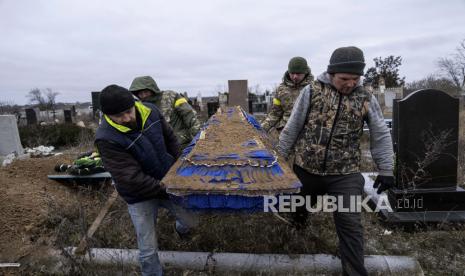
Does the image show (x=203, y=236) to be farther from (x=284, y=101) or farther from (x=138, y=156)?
(x=284, y=101)

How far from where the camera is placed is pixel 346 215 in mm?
2352

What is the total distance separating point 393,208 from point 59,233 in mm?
3737

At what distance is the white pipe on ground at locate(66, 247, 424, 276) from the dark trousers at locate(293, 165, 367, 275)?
1.07 feet

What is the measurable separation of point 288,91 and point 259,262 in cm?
238

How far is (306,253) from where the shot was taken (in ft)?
9.40

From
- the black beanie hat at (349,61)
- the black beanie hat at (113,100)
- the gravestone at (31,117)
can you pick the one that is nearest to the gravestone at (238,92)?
the black beanie hat at (349,61)

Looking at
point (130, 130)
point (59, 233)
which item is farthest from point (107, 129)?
point (59, 233)

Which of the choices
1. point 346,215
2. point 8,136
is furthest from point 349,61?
point 8,136

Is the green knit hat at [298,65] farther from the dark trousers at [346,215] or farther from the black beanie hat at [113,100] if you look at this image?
the black beanie hat at [113,100]

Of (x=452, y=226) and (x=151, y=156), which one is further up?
(x=151, y=156)

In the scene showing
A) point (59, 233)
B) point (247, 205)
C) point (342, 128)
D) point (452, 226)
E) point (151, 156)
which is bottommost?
point (452, 226)

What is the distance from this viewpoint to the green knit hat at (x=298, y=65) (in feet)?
13.3

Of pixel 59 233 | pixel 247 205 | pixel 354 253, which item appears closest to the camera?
pixel 247 205

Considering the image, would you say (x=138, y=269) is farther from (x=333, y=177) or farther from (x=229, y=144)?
(x=333, y=177)
